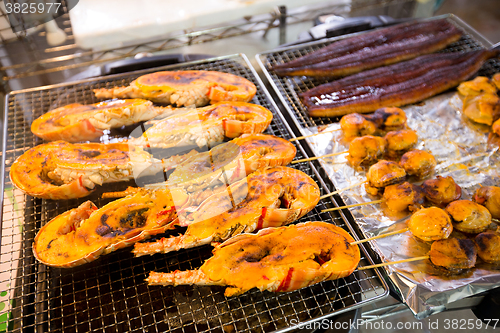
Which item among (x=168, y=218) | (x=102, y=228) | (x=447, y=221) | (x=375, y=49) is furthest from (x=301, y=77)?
(x=102, y=228)

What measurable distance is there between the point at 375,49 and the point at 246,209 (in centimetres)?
310

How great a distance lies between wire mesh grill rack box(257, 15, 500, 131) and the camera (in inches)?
161

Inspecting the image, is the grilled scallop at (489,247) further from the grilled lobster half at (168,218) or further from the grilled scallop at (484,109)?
the grilled scallop at (484,109)

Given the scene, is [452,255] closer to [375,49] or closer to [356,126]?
[356,126]

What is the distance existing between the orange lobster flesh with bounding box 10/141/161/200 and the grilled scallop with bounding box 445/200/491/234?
2490mm

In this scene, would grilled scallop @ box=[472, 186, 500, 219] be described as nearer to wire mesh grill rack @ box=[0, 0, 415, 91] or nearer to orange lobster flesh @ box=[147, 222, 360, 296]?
orange lobster flesh @ box=[147, 222, 360, 296]

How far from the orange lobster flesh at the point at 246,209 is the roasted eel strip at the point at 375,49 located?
6.28ft

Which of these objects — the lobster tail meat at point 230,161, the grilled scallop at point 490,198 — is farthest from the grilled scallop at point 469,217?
the lobster tail meat at point 230,161

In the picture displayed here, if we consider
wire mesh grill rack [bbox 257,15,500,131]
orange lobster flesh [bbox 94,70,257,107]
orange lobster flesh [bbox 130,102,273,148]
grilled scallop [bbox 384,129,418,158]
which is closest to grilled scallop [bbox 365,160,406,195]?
grilled scallop [bbox 384,129,418,158]

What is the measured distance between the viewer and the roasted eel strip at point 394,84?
4086 mm

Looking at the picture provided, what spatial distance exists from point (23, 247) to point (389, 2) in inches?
238

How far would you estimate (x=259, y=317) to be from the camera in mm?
2617

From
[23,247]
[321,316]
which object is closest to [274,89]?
[321,316]

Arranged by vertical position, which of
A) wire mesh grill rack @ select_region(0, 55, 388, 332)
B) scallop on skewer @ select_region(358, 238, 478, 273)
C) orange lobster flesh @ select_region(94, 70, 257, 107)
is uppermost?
orange lobster flesh @ select_region(94, 70, 257, 107)
